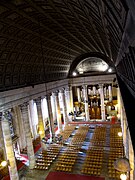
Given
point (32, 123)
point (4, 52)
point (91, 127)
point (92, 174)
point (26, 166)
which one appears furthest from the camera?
point (91, 127)

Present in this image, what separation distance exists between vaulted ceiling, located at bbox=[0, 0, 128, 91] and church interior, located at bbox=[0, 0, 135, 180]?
49 mm

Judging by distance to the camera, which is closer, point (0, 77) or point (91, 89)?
point (0, 77)

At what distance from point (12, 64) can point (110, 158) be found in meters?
14.4

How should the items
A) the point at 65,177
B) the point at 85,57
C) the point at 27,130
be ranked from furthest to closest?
the point at 85,57 < the point at 27,130 < the point at 65,177

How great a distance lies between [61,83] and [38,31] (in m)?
17.5

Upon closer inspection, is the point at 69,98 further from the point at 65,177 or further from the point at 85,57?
the point at 65,177

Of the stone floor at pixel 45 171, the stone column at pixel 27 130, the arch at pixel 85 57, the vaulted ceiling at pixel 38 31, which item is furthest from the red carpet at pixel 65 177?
the arch at pixel 85 57

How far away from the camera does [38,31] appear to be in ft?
44.8

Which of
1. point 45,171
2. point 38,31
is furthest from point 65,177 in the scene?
point 38,31

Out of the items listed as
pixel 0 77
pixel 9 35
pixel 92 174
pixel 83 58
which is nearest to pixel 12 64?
pixel 0 77

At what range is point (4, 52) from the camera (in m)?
13.9

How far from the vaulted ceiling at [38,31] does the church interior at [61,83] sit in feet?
0.16

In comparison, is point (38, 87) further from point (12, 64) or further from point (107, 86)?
point (107, 86)

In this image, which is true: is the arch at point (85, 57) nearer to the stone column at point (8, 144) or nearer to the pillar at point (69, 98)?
the pillar at point (69, 98)
